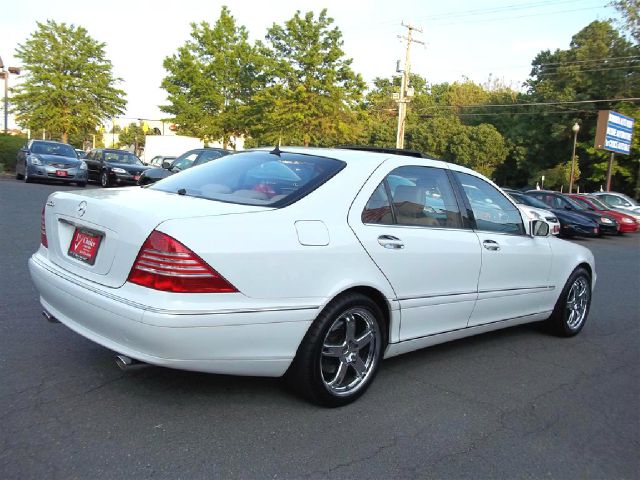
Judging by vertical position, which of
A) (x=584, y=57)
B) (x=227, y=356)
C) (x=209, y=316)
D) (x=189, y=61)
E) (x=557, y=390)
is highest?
(x=584, y=57)

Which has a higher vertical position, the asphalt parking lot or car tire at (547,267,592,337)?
car tire at (547,267,592,337)

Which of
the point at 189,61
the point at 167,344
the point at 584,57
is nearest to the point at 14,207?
the point at 167,344

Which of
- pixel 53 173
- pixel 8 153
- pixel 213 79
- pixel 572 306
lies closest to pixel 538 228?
pixel 572 306

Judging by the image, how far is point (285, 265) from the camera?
3.06 metres

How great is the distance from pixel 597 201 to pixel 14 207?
760 inches

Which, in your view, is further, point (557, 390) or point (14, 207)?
point (14, 207)

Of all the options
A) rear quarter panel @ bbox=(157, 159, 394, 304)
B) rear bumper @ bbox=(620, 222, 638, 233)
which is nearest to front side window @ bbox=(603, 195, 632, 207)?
rear bumper @ bbox=(620, 222, 638, 233)

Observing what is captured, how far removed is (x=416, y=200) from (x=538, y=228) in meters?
1.61

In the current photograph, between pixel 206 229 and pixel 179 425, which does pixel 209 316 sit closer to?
pixel 206 229

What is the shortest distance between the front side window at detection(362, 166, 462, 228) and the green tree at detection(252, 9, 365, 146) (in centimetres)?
3001

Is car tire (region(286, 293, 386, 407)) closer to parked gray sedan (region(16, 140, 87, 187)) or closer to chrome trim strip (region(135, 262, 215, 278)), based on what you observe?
chrome trim strip (region(135, 262, 215, 278))

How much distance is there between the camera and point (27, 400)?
3203 mm

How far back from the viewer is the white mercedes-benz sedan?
2.88m

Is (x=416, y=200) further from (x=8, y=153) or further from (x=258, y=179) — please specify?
(x=8, y=153)
